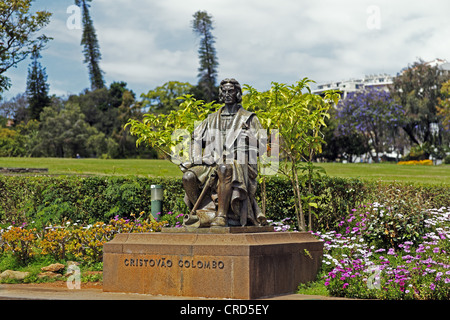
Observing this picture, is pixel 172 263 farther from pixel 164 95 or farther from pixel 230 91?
pixel 164 95

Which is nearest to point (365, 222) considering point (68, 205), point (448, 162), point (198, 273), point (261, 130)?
point (261, 130)

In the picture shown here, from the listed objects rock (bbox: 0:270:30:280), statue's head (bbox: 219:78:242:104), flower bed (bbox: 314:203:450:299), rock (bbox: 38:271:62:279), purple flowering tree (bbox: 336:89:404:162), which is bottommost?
rock (bbox: 38:271:62:279)

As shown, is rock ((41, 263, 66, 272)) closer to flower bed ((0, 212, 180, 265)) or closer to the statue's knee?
flower bed ((0, 212, 180, 265))

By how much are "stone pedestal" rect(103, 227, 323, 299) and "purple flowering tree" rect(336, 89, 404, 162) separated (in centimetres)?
4464

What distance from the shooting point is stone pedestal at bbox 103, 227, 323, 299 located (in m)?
8.10

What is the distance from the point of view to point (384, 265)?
30.0ft

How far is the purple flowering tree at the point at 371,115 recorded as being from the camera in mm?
53156

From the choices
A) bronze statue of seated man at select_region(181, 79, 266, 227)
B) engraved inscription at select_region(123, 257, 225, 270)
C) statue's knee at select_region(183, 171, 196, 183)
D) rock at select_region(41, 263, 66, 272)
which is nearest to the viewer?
engraved inscription at select_region(123, 257, 225, 270)

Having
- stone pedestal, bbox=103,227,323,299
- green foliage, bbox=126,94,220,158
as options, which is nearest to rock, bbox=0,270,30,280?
stone pedestal, bbox=103,227,323,299

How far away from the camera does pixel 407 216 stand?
1177cm

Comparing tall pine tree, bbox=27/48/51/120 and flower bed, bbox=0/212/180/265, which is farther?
tall pine tree, bbox=27/48/51/120

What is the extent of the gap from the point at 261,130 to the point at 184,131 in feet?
11.4

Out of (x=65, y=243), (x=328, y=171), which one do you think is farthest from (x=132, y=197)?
(x=328, y=171)
